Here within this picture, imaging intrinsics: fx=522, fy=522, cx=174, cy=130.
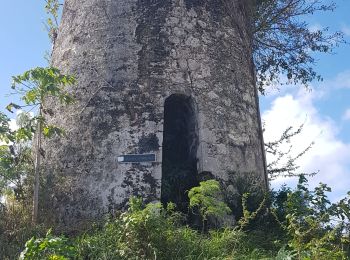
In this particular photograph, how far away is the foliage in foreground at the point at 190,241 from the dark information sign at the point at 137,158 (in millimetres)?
1070

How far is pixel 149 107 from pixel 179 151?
1.03 metres

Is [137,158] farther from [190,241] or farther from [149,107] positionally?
[190,241]

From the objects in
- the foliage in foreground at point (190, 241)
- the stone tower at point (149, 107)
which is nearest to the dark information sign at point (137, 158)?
the stone tower at point (149, 107)

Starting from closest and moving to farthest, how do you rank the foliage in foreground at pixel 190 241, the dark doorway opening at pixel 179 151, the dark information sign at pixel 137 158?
the foliage in foreground at pixel 190 241 → the dark information sign at pixel 137 158 → the dark doorway opening at pixel 179 151

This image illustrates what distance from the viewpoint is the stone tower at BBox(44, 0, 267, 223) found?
7133 millimetres

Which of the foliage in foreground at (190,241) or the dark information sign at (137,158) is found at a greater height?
the dark information sign at (137,158)

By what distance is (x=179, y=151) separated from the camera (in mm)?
8086

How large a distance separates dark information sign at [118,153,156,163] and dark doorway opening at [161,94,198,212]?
0.46 metres

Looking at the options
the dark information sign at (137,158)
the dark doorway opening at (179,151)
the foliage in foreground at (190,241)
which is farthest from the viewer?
the dark doorway opening at (179,151)

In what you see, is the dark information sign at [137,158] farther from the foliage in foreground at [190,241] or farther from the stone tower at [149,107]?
the foliage in foreground at [190,241]

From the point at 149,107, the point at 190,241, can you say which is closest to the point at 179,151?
the point at 149,107

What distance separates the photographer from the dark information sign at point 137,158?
280 inches

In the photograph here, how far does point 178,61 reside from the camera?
25.5ft

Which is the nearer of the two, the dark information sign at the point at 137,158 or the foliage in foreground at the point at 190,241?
the foliage in foreground at the point at 190,241
